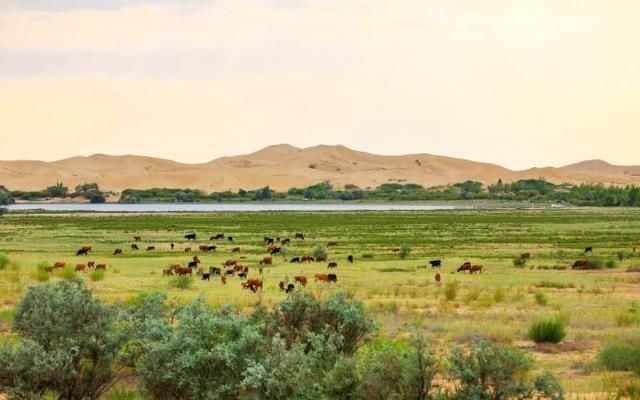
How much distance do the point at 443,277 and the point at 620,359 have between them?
2007 cm

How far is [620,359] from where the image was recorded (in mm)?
15438

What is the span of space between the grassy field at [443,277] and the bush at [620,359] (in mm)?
232

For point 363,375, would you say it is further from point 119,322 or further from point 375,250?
point 375,250

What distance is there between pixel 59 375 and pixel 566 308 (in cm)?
1631

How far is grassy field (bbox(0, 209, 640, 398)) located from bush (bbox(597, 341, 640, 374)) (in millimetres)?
232

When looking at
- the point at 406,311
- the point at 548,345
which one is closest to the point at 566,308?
the point at 406,311

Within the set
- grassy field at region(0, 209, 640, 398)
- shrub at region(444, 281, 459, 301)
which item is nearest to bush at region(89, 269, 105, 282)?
grassy field at region(0, 209, 640, 398)

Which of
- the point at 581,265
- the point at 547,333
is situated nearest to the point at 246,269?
the point at 581,265

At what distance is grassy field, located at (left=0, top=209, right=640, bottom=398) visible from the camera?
1978 centimetres

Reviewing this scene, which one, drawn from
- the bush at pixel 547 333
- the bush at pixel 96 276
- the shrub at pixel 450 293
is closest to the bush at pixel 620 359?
the bush at pixel 547 333

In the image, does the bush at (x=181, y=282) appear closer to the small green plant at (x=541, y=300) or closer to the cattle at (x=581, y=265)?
the small green plant at (x=541, y=300)

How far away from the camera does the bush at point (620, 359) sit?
50.3ft

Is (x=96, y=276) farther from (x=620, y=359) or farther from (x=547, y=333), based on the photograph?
(x=620, y=359)

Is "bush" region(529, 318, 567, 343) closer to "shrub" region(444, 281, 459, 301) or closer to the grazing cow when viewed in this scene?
"shrub" region(444, 281, 459, 301)
